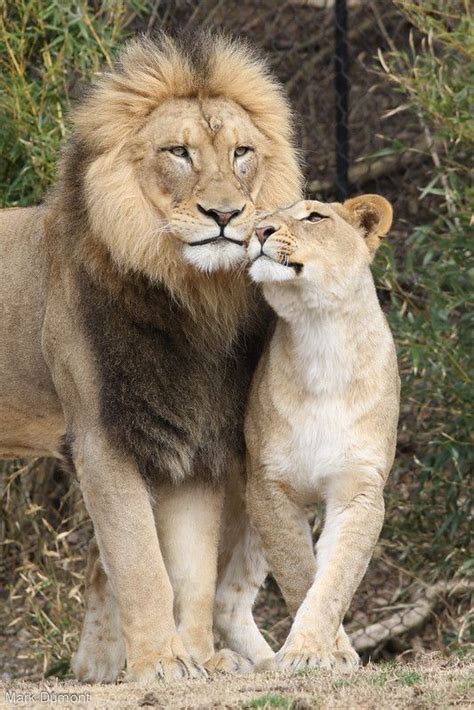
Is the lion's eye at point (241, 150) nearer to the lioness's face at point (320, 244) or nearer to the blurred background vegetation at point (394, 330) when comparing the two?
the lioness's face at point (320, 244)

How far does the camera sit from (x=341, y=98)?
21.7 ft

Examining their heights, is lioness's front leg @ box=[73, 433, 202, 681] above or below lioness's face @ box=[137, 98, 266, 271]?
below

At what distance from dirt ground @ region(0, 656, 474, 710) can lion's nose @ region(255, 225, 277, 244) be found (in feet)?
3.65

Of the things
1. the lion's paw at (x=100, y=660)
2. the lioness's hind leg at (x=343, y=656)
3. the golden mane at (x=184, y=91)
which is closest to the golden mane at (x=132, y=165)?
the golden mane at (x=184, y=91)

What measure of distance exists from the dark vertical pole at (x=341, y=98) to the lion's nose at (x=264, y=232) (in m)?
2.40

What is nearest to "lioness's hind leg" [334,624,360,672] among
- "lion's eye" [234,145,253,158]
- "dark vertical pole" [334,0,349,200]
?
"lion's eye" [234,145,253,158]

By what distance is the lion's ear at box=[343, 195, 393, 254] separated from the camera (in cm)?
442

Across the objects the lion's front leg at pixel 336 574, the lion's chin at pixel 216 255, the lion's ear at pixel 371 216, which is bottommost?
the lion's front leg at pixel 336 574

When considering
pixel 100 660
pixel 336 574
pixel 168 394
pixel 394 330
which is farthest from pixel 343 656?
pixel 394 330

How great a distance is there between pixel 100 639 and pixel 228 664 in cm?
73

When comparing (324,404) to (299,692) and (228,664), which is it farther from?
(299,692)

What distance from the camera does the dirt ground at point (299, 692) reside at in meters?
3.43

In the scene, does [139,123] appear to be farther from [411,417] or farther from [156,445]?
[411,417]

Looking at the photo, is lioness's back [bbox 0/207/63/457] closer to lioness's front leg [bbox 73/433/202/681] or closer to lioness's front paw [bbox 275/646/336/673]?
lioness's front leg [bbox 73/433/202/681]
